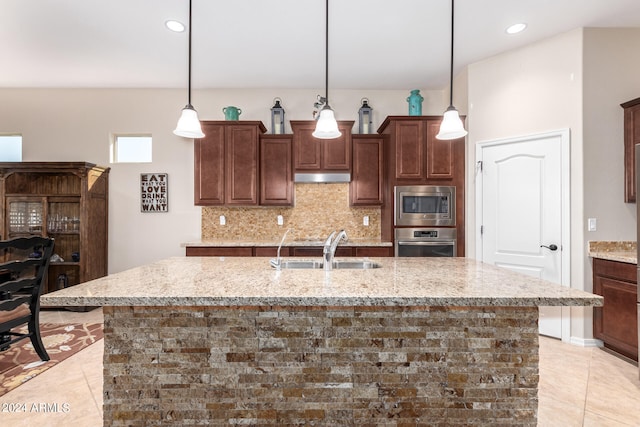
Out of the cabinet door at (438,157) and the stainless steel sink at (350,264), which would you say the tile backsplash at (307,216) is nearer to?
the cabinet door at (438,157)

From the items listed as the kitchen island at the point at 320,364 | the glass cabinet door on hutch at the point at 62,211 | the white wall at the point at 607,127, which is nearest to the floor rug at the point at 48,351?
the glass cabinet door on hutch at the point at 62,211

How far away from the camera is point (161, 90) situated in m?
4.37

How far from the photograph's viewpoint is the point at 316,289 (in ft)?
4.44

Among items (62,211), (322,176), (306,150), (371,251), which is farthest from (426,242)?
(62,211)

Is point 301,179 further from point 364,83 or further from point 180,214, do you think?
point 180,214

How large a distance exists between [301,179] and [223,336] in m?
2.70

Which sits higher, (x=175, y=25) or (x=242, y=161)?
(x=175, y=25)

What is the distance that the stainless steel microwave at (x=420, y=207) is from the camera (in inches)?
144

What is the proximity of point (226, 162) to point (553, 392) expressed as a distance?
376 cm

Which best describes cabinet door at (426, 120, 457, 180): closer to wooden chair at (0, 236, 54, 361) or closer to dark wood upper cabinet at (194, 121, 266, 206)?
dark wood upper cabinet at (194, 121, 266, 206)

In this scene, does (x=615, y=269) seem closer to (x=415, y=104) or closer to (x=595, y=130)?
(x=595, y=130)

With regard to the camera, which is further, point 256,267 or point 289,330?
point 256,267

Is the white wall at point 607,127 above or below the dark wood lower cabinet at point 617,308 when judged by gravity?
above

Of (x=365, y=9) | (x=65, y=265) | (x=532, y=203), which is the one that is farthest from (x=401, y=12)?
(x=65, y=265)
